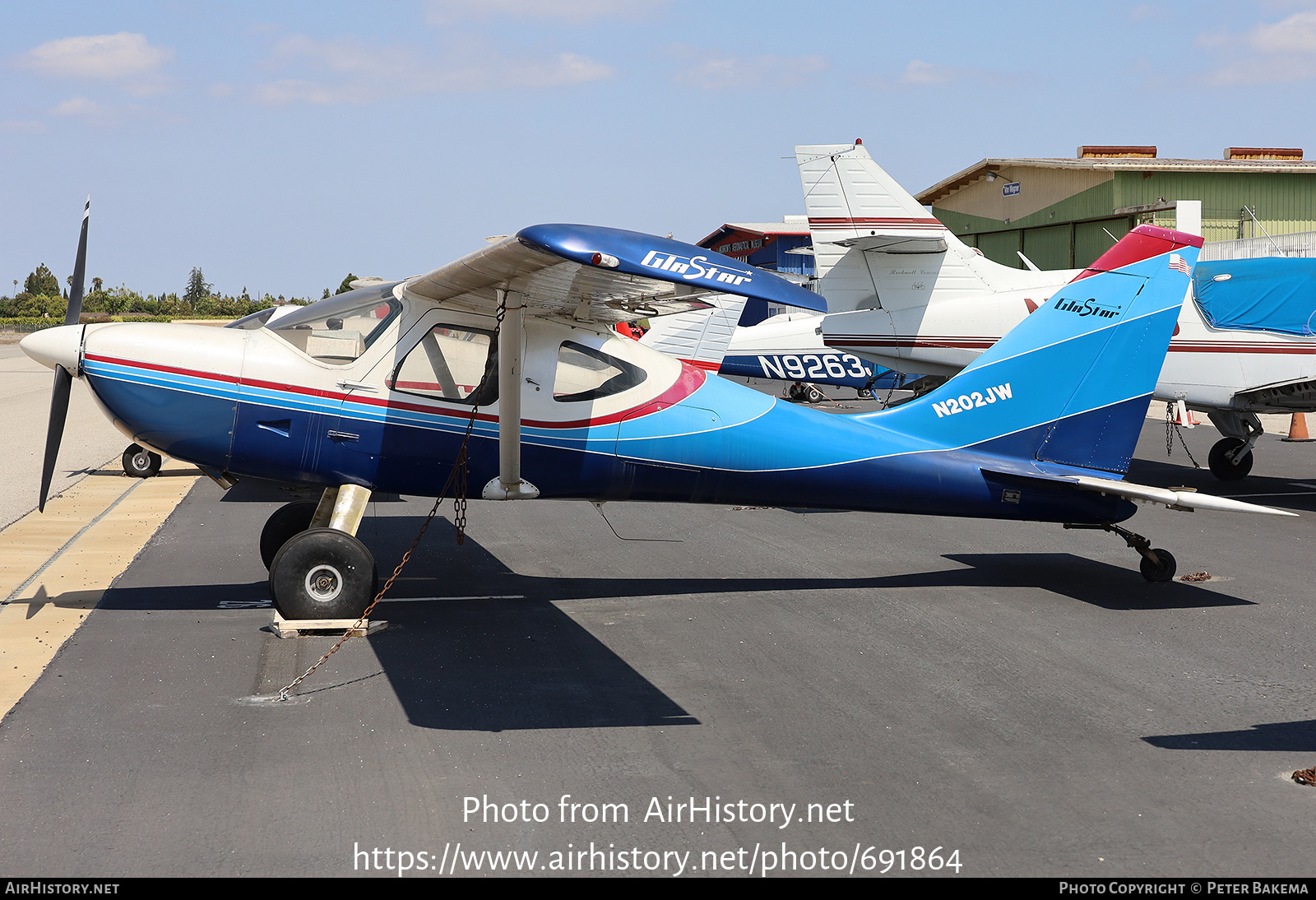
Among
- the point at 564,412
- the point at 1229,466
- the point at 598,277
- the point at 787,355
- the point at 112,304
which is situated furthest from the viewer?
the point at 112,304

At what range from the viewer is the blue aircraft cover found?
43.8ft

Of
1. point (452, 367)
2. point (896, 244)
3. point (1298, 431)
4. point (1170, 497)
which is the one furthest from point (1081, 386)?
point (1298, 431)

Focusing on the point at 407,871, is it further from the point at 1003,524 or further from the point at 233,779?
the point at 1003,524

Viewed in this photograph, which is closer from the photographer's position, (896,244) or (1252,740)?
(1252,740)

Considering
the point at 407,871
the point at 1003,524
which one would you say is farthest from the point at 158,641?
the point at 1003,524

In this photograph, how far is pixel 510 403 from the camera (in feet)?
22.1

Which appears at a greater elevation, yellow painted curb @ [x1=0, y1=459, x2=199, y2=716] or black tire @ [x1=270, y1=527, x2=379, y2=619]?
black tire @ [x1=270, y1=527, x2=379, y2=619]

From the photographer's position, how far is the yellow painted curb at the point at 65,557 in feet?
20.1

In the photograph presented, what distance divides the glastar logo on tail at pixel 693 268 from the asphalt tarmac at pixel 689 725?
2.21m

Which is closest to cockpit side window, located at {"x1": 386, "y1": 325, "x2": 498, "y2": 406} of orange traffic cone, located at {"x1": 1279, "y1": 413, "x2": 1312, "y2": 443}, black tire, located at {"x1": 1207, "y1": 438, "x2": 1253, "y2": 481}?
black tire, located at {"x1": 1207, "y1": 438, "x2": 1253, "y2": 481}

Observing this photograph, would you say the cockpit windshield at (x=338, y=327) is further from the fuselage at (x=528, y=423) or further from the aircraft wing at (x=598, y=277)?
the aircraft wing at (x=598, y=277)

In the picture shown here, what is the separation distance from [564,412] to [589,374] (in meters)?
0.34

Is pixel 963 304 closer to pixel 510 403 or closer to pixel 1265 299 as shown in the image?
pixel 1265 299

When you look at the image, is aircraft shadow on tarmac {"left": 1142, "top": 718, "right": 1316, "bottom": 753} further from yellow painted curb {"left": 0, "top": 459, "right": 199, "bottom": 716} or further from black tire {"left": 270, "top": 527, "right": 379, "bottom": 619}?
yellow painted curb {"left": 0, "top": 459, "right": 199, "bottom": 716}
